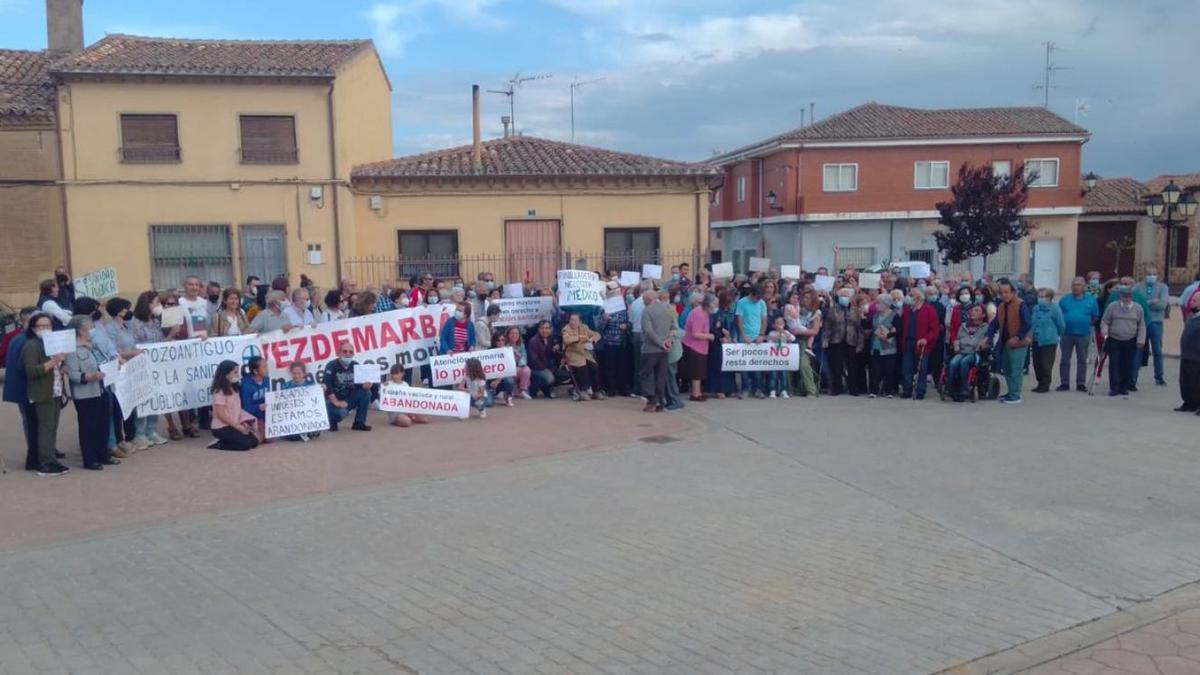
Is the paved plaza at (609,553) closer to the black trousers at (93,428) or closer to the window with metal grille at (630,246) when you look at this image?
the black trousers at (93,428)

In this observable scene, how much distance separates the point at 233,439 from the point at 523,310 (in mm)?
5141

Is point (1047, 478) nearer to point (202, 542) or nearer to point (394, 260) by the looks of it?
point (202, 542)

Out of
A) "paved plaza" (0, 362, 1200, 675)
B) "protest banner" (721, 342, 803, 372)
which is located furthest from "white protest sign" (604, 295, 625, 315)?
"paved plaza" (0, 362, 1200, 675)

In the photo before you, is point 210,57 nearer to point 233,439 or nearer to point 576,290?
point 576,290

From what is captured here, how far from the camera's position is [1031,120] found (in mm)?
43562

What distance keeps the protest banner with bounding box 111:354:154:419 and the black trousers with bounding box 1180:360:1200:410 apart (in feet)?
43.7

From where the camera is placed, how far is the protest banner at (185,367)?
35.8ft

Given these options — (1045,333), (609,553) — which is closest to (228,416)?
(609,553)

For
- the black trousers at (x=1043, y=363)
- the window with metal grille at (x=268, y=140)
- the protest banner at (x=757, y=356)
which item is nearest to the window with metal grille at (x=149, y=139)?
the window with metal grille at (x=268, y=140)

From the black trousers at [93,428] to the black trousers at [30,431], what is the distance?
1.35 feet

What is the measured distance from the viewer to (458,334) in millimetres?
13422

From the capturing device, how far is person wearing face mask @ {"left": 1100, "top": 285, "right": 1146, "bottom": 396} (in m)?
14.0

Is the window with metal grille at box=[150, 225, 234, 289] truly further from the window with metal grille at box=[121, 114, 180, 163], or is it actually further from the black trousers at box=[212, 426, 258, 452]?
the black trousers at box=[212, 426, 258, 452]

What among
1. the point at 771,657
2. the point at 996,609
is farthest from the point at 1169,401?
the point at 771,657
